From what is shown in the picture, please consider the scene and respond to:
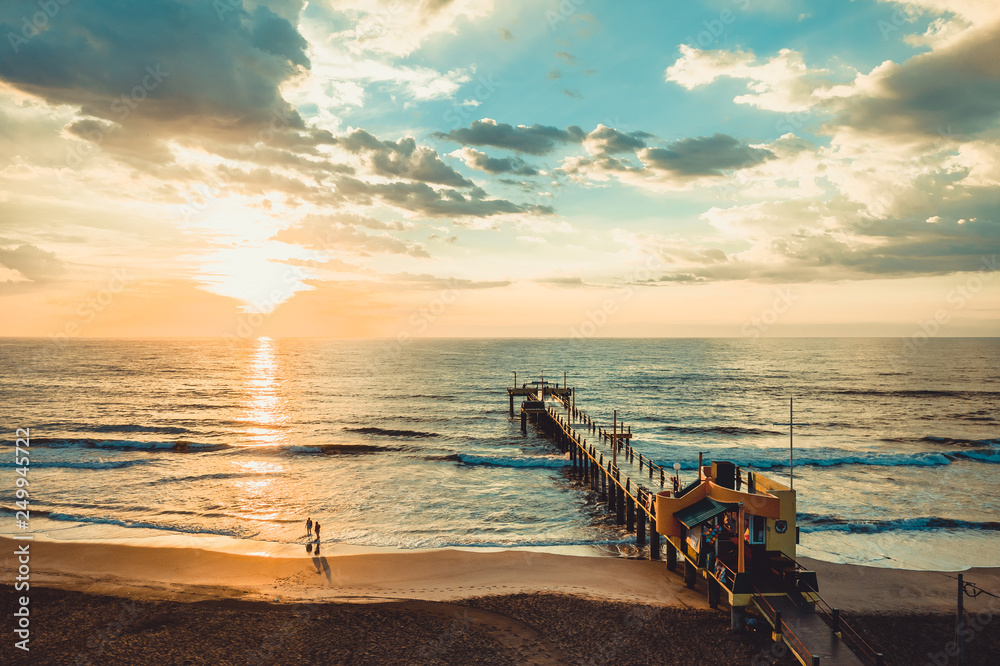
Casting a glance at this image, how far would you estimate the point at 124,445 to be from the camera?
42625 mm

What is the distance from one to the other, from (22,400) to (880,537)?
8949 centimetres

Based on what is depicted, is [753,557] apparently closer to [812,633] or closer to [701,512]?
[701,512]

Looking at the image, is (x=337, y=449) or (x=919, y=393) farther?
(x=919, y=393)

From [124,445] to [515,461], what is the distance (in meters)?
32.6

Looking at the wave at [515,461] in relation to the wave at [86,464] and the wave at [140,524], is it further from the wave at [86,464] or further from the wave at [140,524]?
the wave at [86,464]

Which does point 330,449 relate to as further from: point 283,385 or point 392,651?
point 283,385

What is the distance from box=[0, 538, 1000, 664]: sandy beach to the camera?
48.3ft

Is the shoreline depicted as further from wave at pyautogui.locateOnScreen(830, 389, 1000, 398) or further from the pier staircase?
wave at pyautogui.locateOnScreen(830, 389, 1000, 398)

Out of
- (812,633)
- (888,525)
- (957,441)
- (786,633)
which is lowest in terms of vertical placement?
(888,525)

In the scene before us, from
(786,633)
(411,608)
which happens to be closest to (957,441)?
(786,633)

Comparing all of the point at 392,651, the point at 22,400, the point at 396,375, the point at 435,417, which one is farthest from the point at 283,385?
the point at 392,651

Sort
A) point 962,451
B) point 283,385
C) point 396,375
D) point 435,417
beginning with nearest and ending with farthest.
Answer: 1. point 962,451
2. point 435,417
3. point 283,385
4. point 396,375

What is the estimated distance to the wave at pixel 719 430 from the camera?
49469 mm

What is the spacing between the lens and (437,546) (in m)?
23.0
